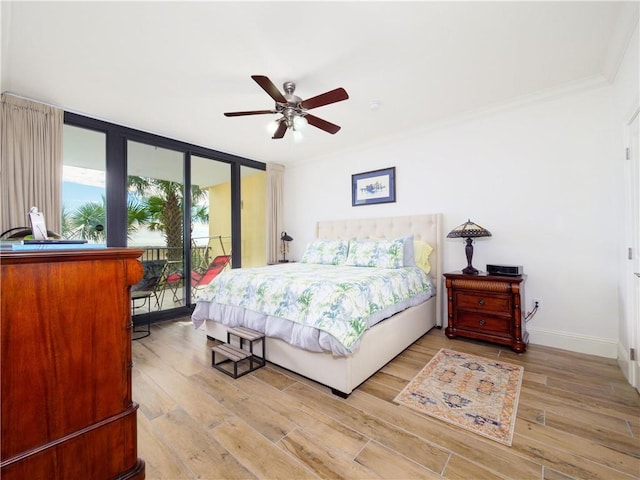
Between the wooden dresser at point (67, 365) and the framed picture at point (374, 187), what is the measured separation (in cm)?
342

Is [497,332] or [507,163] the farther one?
[507,163]

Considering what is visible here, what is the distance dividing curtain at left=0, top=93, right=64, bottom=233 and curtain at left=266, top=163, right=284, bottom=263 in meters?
2.87

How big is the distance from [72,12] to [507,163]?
3982mm

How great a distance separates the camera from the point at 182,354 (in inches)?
110

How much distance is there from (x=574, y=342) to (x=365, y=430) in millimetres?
2481

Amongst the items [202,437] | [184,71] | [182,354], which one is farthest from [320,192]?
[202,437]

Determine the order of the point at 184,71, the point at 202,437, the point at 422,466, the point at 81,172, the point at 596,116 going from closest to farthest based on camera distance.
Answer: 1. the point at 422,466
2. the point at 202,437
3. the point at 184,71
4. the point at 596,116
5. the point at 81,172

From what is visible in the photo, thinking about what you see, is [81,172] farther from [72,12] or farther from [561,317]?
[561,317]

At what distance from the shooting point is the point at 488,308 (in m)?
2.87

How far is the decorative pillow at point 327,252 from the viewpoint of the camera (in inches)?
149

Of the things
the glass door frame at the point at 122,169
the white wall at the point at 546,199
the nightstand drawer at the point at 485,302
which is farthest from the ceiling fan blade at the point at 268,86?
the nightstand drawer at the point at 485,302

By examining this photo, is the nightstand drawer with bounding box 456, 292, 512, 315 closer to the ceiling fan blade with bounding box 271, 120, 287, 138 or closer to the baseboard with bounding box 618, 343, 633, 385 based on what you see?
the baseboard with bounding box 618, 343, 633, 385

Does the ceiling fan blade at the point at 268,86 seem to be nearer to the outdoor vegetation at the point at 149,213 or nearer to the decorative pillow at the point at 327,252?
the decorative pillow at the point at 327,252

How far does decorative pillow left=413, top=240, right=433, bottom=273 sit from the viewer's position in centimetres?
351
